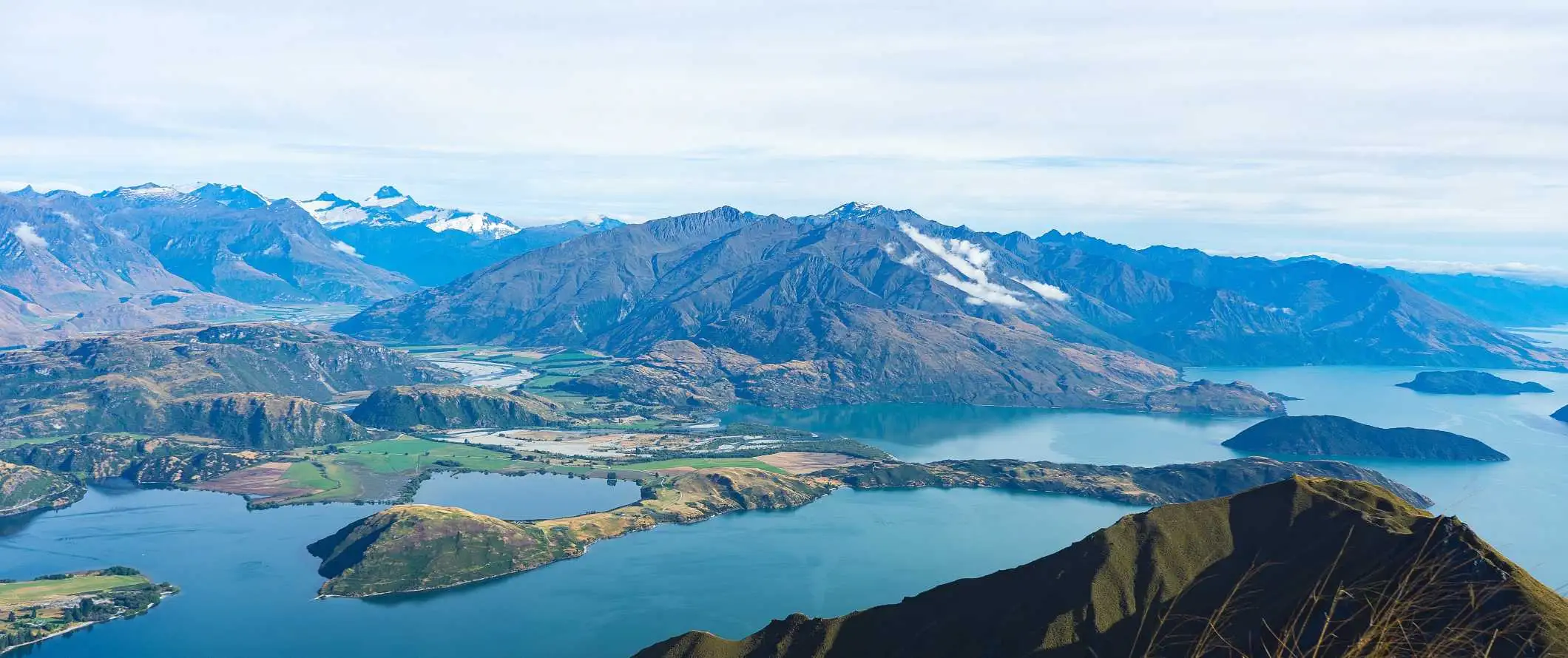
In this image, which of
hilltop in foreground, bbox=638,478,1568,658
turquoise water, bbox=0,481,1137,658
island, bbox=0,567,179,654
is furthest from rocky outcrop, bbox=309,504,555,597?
hilltop in foreground, bbox=638,478,1568,658

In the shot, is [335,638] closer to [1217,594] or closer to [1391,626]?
[1217,594]

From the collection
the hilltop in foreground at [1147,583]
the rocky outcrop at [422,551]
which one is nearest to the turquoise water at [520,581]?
the rocky outcrop at [422,551]

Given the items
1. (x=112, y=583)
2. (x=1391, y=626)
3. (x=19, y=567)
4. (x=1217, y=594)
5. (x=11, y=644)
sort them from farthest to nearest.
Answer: (x=19, y=567)
(x=112, y=583)
(x=11, y=644)
(x=1217, y=594)
(x=1391, y=626)

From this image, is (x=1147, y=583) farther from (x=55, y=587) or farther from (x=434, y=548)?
(x=55, y=587)

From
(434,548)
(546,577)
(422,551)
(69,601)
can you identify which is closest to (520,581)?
(546,577)

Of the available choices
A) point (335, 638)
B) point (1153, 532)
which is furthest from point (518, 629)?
point (1153, 532)

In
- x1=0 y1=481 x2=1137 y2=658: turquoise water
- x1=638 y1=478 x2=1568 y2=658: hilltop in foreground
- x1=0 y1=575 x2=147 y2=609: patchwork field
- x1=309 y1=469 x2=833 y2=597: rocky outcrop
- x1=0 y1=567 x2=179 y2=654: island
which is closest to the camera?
x1=638 y1=478 x2=1568 y2=658: hilltop in foreground

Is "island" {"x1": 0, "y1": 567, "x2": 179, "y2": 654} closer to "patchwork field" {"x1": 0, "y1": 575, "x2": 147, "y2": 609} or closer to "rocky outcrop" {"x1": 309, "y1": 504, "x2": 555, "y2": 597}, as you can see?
"patchwork field" {"x1": 0, "y1": 575, "x2": 147, "y2": 609}

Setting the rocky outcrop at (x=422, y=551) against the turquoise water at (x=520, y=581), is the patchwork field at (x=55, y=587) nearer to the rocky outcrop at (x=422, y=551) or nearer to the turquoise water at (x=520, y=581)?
the turquoise water at (x=520, y=581)
